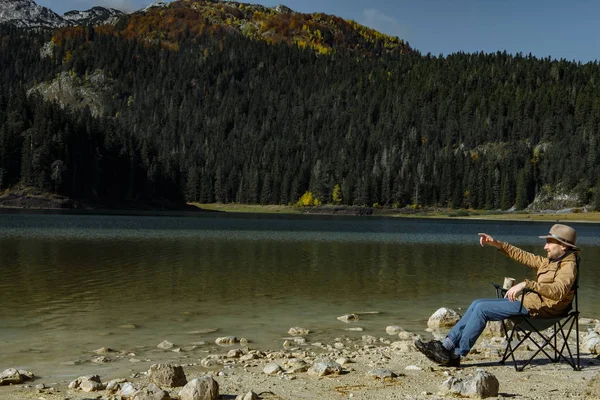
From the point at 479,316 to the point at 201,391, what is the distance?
15.1ft

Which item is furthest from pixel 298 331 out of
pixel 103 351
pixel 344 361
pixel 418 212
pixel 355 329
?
pixel 418 212

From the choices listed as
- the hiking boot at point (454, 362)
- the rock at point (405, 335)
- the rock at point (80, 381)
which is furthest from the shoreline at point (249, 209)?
the hiking boot at point (454, 362)

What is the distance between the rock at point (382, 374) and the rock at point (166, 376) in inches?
112

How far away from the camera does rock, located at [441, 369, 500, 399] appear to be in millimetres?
7625

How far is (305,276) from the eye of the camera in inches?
991

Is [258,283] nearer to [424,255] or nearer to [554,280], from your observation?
[554,280]

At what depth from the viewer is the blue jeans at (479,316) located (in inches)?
365

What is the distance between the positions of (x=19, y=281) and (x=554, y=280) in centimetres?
1828

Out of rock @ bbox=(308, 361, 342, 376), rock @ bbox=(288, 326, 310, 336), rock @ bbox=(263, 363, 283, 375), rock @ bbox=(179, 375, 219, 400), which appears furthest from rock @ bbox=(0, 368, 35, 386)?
rock @ bbox=(288, 326, 310, 336)

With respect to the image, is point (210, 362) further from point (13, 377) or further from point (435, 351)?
point (435, 351)

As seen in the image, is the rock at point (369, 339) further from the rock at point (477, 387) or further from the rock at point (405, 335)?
the rock at point (477, 387)

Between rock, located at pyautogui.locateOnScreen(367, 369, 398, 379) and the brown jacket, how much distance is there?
8.03ft

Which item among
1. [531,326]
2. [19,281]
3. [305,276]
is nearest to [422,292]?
[305,276]

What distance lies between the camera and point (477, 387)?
300 inches
